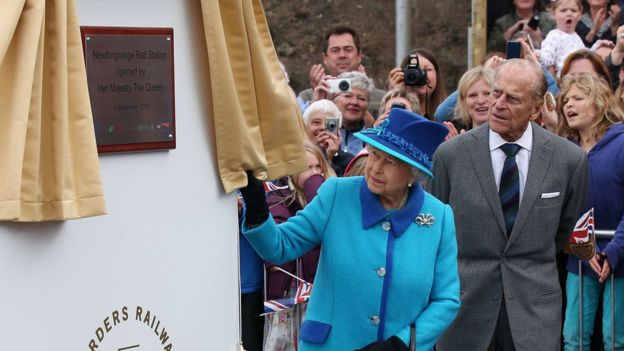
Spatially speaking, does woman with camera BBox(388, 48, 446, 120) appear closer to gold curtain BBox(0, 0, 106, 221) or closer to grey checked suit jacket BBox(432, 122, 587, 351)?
grey checked suit jacket BBox(432, 122, 587, 351)

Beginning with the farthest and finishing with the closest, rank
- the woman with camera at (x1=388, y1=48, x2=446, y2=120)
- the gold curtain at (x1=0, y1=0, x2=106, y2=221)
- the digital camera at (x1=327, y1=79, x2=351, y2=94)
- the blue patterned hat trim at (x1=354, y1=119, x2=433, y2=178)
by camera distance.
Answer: the woman with camera at (x1=388, y1=48, x2=446, y2=120) < the digital camera at (x1=327, y1=79, x2=351, y2=94) < the blue patterned hat trim at (x1=354, y1=119, x2=433, y2=178) < the gold curtain at (x1=0, y1=0, x2=106, y2=221)

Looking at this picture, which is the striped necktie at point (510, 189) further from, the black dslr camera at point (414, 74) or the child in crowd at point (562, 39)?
the child in crowd at point (562, 39)

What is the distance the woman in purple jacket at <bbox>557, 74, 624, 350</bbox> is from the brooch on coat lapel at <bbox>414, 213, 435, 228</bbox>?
253 centimetres

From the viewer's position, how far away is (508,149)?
6555 millimetres

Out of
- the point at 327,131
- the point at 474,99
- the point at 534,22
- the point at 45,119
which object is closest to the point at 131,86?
the point at 45,119

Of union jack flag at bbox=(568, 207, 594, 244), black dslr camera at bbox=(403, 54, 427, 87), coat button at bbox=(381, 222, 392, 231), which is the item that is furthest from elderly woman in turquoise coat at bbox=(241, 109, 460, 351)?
black dslr camera at bbox=(403, 54, 427, 87)

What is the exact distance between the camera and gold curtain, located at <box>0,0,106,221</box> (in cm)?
320

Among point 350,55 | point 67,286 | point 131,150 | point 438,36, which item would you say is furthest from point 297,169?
point 438,36

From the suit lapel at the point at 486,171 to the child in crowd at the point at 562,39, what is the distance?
4.55m

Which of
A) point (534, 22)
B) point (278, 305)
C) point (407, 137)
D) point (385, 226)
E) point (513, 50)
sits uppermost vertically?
point (534, 22)

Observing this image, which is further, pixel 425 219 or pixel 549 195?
pixel 549 195

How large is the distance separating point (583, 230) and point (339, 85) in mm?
3094

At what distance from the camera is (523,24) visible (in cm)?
1284

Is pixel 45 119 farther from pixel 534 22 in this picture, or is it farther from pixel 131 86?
pixel 534 22
